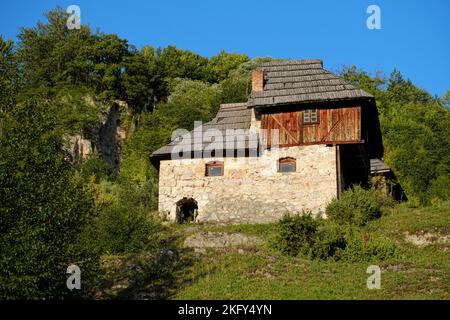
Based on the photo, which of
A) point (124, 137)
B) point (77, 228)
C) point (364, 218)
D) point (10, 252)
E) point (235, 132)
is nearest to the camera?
point (10, 252)

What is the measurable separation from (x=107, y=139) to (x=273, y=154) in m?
22.9

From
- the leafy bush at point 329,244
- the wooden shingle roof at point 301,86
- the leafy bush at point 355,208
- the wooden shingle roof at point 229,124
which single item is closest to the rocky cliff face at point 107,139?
the wooden shingle roof at point 229,124

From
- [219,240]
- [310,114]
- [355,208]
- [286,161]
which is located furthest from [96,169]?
[355,208]

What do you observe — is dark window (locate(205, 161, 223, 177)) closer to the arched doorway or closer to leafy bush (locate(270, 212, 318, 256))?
the arched doorway

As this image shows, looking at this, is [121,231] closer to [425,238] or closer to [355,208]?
[355,208]

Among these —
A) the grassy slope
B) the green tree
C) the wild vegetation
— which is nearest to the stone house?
the wild vegetation

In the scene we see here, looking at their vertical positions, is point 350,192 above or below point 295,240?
above

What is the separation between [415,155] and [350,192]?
44.2ft

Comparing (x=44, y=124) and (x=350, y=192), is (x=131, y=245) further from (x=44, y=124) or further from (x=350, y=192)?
(x=350, y=192)

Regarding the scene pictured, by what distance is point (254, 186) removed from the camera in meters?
32.1

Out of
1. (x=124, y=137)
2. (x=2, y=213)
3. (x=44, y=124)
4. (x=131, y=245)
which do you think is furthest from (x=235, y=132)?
(x=124, y=137)

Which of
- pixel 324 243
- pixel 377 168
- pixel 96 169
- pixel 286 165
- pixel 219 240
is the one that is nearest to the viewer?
pixel 324 243

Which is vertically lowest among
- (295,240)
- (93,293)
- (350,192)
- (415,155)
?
(93,293)
